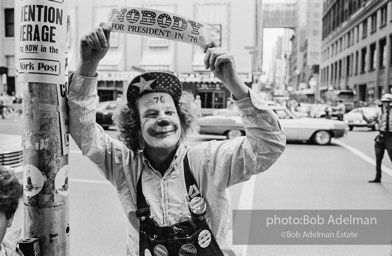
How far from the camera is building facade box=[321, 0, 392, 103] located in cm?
3491

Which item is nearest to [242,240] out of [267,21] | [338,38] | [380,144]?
[380,144]

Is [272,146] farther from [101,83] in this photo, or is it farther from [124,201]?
[101,83]

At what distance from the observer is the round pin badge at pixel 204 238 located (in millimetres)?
1775

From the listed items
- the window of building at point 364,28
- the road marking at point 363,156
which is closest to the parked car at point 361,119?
the road marking at point 363,156

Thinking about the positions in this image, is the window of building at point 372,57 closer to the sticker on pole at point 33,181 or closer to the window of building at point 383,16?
the window of building at point 383,16

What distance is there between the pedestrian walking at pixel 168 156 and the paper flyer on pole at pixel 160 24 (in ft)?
0.25

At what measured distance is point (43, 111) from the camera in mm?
1988

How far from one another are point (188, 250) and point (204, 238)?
86 mm

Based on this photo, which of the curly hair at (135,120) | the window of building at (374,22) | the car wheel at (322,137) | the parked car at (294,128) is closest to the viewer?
the curly hair at (135,120)

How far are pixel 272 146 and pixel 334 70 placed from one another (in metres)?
58.3

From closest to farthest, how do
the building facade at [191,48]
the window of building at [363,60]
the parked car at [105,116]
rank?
1. the parked car at [105,116]
2. the building facade at [191,48]
3. the window of building at [363,60]

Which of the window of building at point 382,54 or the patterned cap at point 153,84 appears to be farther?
the window of building at point 382,54

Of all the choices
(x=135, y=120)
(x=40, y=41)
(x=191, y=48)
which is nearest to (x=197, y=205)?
(x=135, y=120)

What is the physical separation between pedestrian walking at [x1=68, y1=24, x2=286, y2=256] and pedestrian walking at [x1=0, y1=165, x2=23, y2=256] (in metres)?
0.34
